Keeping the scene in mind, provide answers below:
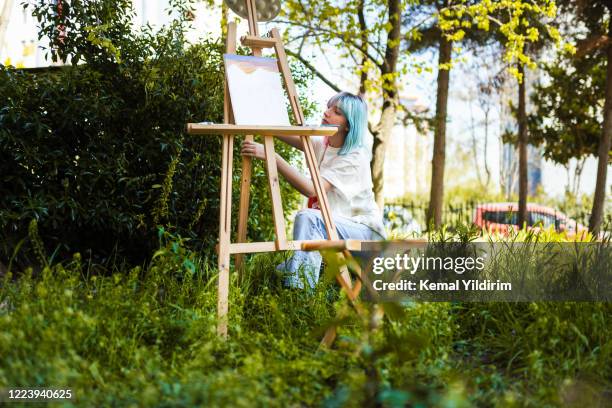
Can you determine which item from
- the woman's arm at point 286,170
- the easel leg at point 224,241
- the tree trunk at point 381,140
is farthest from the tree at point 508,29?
the easel leg at point 224,241

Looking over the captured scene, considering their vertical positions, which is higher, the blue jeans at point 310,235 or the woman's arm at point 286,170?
the woman's arm at point 286,170

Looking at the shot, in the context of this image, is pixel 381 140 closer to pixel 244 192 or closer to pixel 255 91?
pixel 244 192

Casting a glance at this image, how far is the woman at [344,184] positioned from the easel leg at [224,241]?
55cm

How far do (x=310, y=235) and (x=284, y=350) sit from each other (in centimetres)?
107

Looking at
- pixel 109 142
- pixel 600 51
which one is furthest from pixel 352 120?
pixel 600 51

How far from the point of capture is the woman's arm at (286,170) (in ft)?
12.3

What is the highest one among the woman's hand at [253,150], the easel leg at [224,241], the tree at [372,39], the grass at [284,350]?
the tree at [372,39]

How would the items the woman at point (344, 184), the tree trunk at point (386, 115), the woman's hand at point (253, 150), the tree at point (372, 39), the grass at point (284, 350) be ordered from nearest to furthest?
the grass at point (284, 350) → the woman's hand at point (253, 150) → the woman at point (344, 184) → the tree at point (372, 39) → the tree trunk at point (386, 115)

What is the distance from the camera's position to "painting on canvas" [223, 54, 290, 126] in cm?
360

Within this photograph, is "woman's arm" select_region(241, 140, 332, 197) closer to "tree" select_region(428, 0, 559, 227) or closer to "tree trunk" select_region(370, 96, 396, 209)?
"tree trunk" select_region(370, 96, 396, 209)

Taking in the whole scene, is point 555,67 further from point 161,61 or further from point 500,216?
point 161,61

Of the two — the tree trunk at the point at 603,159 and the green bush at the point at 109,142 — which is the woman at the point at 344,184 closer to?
the green bush at the point at 109,142

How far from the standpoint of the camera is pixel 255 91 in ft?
12.1

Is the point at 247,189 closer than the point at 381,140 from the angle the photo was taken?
Yes
